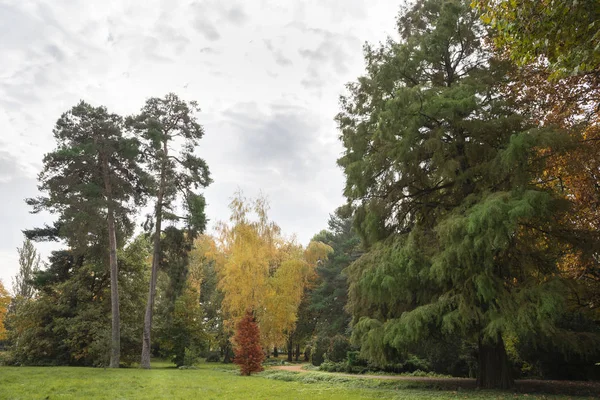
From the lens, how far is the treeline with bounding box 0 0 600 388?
9.50 meters

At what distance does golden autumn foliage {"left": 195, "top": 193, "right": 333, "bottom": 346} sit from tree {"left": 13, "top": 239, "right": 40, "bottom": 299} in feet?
103

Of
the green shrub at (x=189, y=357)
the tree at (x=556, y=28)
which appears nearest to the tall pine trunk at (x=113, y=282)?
the green shrub at (x=189, y=357)

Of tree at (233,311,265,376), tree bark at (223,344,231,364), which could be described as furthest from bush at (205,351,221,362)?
tree at (233,311,265,376)

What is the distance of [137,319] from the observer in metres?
25.6

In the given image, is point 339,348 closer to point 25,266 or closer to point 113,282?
point 113,282

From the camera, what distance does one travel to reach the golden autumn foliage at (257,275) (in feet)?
80.4

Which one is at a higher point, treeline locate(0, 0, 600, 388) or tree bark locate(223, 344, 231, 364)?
treeline locate(0, 0, 600, 388)

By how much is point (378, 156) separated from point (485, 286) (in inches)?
208

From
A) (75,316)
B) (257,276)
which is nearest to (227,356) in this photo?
(257,276)

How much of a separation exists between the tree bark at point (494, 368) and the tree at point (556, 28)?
8262 mm

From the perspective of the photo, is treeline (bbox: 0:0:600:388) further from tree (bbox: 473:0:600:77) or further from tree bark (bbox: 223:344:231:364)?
tree bark (bbox: 223:344:231:364)

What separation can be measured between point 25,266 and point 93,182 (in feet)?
111

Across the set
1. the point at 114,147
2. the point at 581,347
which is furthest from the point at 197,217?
the point at 581,347

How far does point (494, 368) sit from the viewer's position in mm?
11469
